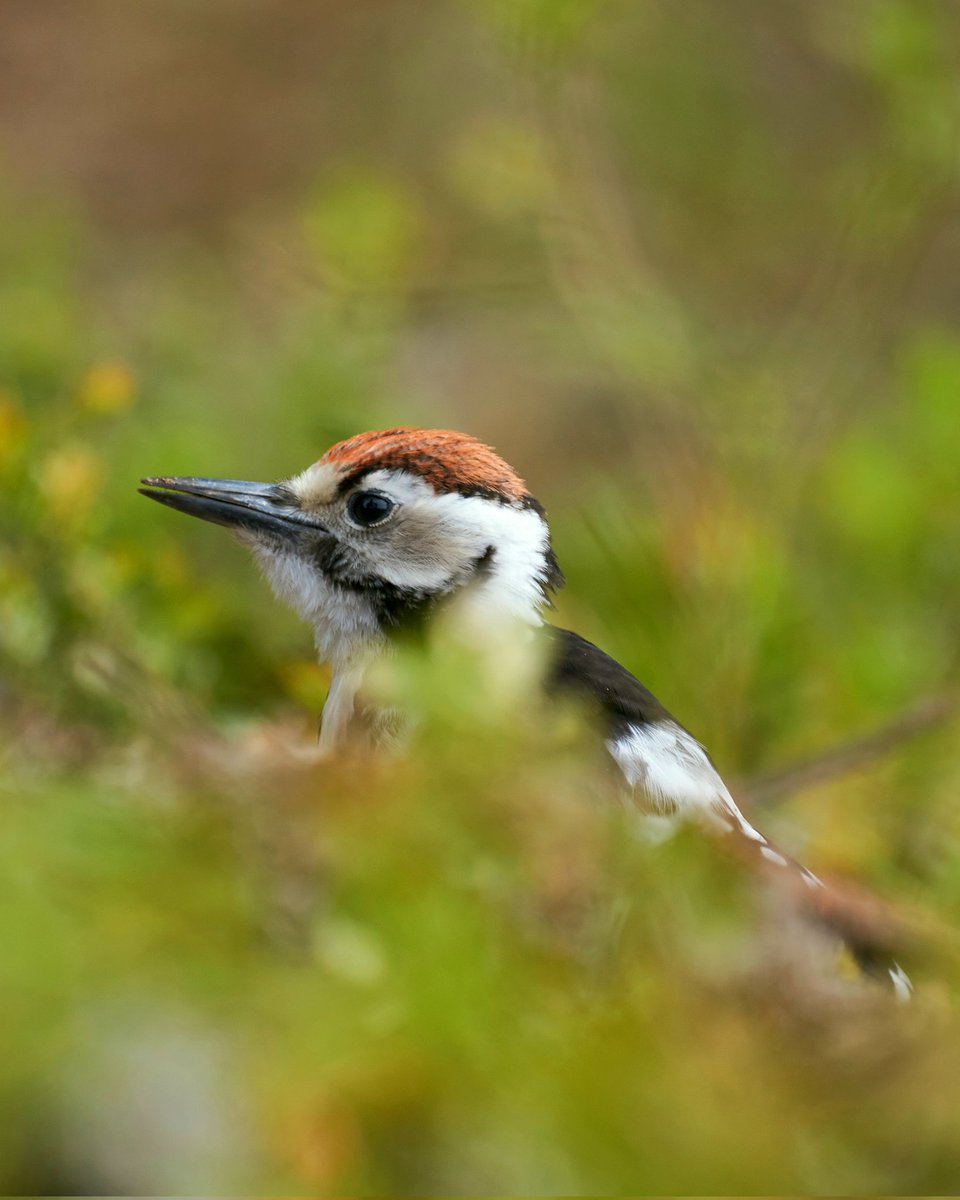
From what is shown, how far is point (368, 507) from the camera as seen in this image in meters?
2.80

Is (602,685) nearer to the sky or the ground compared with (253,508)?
nearer to the ground

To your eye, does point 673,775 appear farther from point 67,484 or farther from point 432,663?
point 432,663

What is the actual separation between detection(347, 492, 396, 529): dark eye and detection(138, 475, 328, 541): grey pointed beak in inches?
2.5

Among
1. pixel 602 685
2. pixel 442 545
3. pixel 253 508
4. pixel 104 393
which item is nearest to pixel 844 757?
pixel 602 685

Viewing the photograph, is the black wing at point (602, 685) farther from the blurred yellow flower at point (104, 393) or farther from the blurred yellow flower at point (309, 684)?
the blurred yellow flower at point (104, 393)

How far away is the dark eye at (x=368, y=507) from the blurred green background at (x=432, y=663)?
289 millimetres

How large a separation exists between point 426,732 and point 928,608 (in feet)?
8.97

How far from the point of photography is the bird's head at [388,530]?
2.76 m

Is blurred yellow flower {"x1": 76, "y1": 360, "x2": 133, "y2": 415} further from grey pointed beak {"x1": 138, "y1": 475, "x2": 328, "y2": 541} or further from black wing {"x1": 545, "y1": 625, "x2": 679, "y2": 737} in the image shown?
black wing {"x1": 545, "y1": 625, "x2": 679, "y2": 737}

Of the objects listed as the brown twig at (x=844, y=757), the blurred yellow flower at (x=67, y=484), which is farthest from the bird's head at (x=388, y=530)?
the brown twig at (x=844, y=757)

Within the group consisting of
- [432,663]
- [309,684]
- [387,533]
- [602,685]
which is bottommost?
[432,663]

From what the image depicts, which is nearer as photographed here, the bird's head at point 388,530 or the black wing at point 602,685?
the black wing at point 602,685

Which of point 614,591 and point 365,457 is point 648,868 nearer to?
point 365,457

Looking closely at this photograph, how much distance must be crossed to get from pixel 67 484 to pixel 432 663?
4.63 ft
